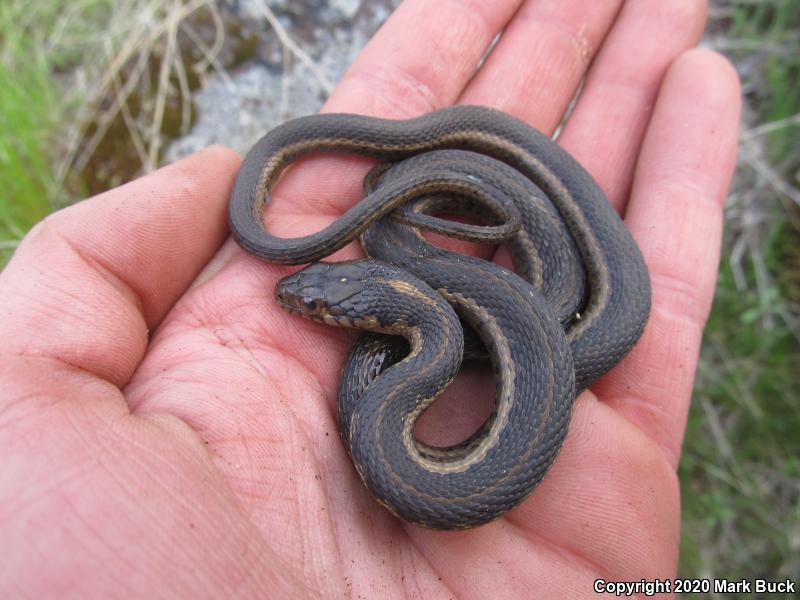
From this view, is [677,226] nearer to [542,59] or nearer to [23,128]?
[542,59]

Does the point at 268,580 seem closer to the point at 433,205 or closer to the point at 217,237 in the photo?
the point at 217,237

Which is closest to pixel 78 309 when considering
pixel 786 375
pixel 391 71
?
pixel 391 71

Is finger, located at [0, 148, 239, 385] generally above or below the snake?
above

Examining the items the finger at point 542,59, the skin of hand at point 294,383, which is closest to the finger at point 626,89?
the skin of hand at point 294,383

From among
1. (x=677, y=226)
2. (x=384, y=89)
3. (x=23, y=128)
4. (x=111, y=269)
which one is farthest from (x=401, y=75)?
(x=23, y=128)

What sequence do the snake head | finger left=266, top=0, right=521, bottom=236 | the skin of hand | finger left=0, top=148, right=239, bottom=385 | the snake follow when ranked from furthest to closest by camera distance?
finger left=266, top=0, right=521, bottom=236 → the snake head → the snake → finger left=0, top=148, right=239, bottom=385 → the skin of hand

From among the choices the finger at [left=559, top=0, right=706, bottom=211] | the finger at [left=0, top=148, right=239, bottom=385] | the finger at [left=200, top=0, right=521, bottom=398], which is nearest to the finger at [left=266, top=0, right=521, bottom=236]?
the finger at [left=200, top=0, right=521, bottom=398]

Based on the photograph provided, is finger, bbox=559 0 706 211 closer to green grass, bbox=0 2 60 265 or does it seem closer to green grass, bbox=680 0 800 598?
green grass, bbox=680 0 800 598
